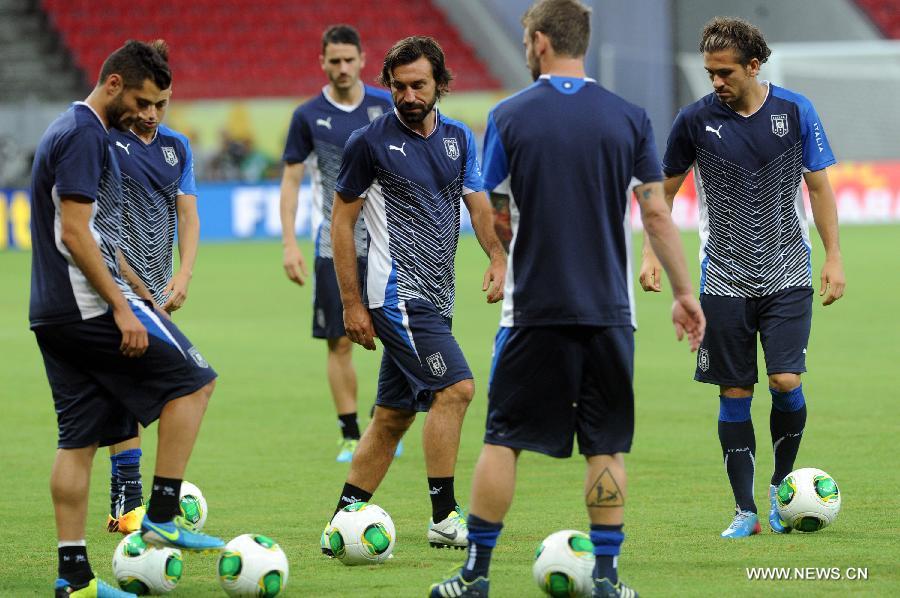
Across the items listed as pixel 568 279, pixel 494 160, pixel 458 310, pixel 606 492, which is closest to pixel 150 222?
pixel 494 160

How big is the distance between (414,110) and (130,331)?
5.55ft

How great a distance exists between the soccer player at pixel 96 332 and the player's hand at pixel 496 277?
1375mm

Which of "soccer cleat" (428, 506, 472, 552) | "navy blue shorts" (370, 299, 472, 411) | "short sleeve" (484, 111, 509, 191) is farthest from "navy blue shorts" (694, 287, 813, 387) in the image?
"short sleeve" (484, 111, 509, 191)

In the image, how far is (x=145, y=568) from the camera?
5.40m

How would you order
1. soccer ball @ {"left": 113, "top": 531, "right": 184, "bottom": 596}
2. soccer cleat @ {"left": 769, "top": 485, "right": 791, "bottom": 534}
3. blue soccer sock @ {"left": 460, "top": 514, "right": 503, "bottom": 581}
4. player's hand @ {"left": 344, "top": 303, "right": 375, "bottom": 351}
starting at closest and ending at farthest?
blue soccer sock @ {"left": 460, "top": 514, "right": 503, "bottom": 581} → soccer ball @ {"left": 113, "top": 531, "right": 184, "bottom": 596} → player's hand @ {"left": 344, "top": 303, "right": 375, "bottom": 351} → soccer cleat @ {"left": 769, "top": 485, "right": 791, "bottom": 534}

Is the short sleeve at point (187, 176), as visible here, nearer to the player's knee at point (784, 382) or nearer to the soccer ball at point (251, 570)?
the soccer ball at point (251, 570)

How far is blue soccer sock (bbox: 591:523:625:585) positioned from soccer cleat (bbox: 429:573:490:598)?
1.26ft

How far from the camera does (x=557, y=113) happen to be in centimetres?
496

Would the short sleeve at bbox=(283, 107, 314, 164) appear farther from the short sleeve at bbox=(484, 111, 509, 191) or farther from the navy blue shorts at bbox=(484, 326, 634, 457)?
the navy blue shorts at bbox=(484, 326, 634, 457)

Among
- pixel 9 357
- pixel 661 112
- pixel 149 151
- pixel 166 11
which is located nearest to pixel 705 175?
pixel 149 151

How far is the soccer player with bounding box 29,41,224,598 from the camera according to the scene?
5.11 metres

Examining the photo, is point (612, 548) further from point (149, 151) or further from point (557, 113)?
point (149, 151)

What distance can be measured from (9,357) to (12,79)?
18232mm

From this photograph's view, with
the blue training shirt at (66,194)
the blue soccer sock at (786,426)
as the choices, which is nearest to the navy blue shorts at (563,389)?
the blue training shirt at (66,194)
